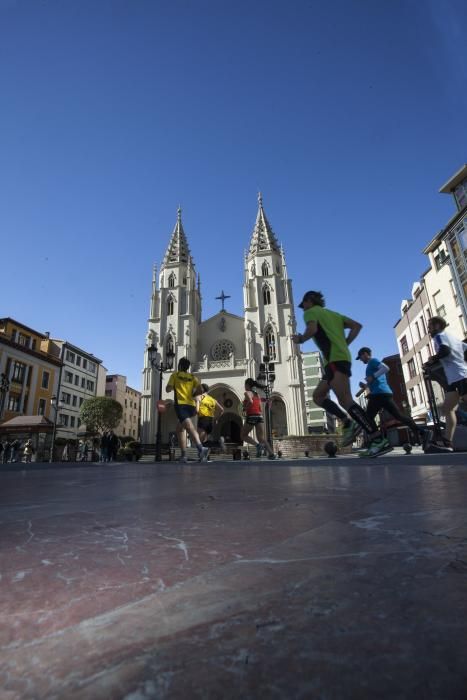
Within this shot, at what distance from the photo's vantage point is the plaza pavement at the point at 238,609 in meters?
0.39

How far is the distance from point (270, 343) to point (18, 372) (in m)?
24.7

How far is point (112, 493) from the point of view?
2.20 metres

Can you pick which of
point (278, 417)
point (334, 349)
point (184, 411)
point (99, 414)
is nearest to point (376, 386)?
point (334, 349)

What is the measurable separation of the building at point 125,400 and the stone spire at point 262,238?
32.4m

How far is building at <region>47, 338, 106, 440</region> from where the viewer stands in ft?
135

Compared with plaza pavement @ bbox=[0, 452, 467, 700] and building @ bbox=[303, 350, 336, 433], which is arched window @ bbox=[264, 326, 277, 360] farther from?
building @ bbox=[303, 350, 336, 433]

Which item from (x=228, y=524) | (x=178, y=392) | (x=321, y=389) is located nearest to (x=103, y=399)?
(x=178, y=392)

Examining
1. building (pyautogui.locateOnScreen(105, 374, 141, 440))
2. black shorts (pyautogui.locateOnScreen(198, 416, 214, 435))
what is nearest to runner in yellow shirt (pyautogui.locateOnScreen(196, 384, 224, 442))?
black shorts (pyautogui.locateOnScreen(198, 416, 214, 435))

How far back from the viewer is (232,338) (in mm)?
41312

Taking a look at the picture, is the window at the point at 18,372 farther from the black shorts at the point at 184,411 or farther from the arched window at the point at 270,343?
the black shorts at the point at 184,411

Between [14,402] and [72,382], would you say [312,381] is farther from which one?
[14,402]

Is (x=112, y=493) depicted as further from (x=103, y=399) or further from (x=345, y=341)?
(x=103, y=399)

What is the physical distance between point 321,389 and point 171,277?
134 ft

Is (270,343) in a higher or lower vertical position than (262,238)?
lower
